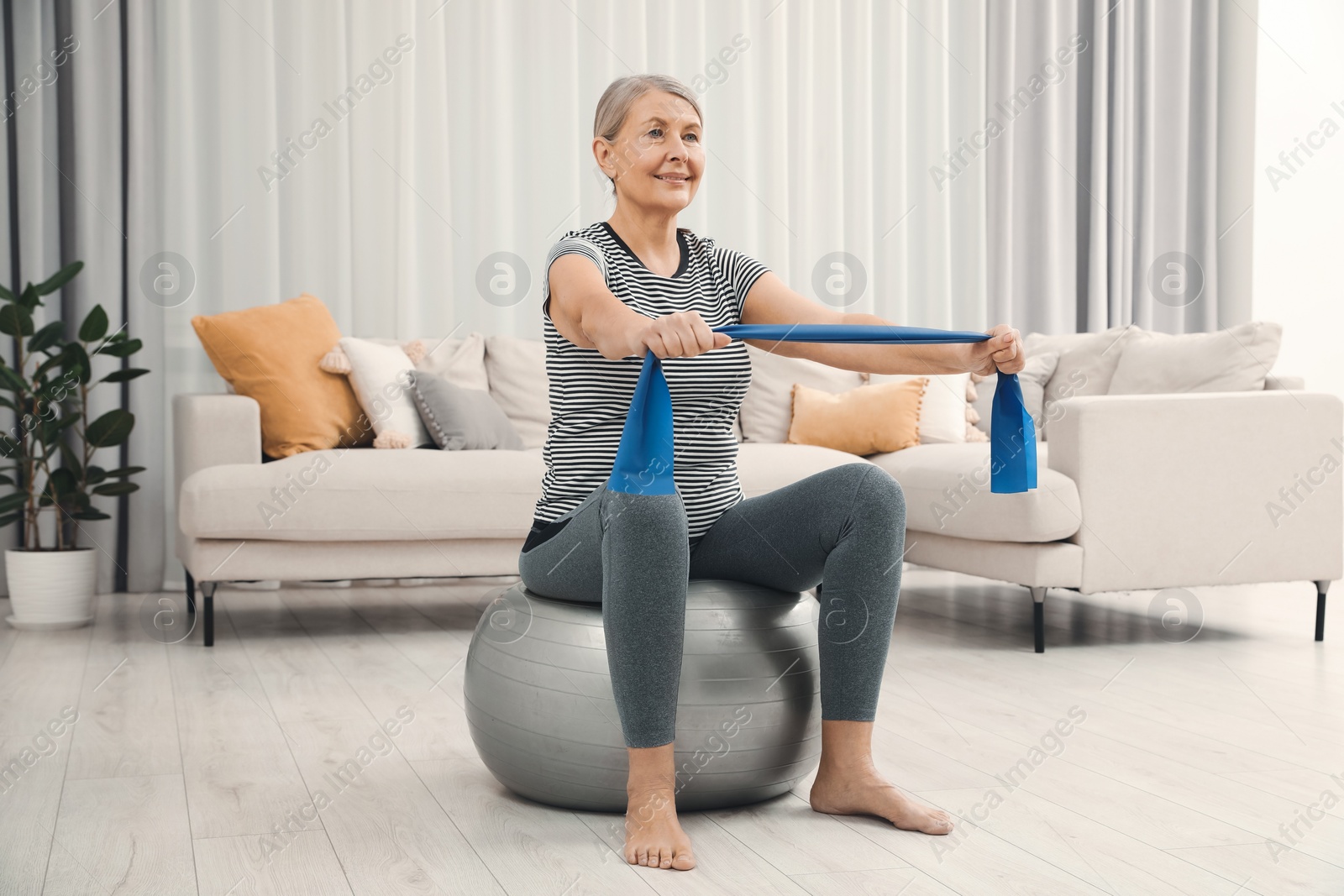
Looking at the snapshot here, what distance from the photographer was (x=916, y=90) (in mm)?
4828

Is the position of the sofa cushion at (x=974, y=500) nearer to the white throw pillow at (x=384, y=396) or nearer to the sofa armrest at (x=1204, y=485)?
the sofa armrest at (x=1204, y=485)

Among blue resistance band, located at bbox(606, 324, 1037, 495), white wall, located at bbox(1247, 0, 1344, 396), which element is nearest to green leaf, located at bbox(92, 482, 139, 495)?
blue resistance band, located at bbox(606, 324, 1037, 495)

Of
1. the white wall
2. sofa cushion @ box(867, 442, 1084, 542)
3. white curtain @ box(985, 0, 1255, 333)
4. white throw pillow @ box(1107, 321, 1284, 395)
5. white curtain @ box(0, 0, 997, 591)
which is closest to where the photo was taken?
sofa cushion @ box(867, 442, 1084, 542)

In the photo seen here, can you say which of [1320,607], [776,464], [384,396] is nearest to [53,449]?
[384,396]

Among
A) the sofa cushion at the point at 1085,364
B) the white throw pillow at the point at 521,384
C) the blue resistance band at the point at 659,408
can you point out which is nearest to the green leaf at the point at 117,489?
the white throw pillow at the point at 521,384

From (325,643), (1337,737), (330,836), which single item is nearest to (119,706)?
(325,643)

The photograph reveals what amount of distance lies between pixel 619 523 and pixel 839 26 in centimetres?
366

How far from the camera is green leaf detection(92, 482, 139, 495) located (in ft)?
11.2

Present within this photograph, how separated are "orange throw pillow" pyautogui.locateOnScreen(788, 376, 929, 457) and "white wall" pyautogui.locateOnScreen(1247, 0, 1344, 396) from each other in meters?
2.22

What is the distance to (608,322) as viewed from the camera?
1.51 meters

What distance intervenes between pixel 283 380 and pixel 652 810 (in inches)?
84.8

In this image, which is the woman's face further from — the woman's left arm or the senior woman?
the woman's left arm

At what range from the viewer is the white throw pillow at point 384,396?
341 centimetres

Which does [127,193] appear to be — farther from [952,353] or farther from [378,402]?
[952,353]
